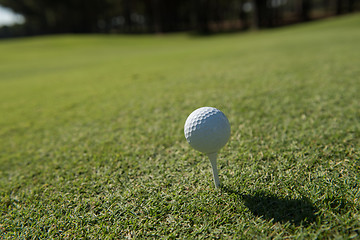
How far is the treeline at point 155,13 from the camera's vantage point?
112ft

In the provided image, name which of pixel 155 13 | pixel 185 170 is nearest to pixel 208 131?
pixel 185 170

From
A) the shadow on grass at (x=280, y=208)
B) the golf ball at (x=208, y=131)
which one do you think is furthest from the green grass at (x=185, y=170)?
the golf ball at (x=208, y=131)

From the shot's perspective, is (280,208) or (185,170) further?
(185,170)

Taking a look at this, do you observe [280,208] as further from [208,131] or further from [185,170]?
[185,170]

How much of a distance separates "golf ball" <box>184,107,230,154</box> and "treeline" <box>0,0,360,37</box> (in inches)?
1323

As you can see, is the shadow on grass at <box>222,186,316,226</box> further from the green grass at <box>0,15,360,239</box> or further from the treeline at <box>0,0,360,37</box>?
the treeline at <box>0,0,360,37</box>

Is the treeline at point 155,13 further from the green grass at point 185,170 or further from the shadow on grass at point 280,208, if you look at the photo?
the shadow on grass at point 280,208

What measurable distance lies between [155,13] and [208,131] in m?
36.9

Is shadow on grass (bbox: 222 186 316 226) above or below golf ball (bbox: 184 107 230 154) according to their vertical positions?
below

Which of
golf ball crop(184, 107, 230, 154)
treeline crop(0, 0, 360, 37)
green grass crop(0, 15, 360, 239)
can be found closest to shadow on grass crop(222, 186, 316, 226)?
green grass crop(0, 15, 360, 239)

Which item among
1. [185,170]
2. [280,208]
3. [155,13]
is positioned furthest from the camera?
[155,13]

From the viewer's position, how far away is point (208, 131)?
1.41 m

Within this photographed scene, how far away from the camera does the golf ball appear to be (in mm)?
1414

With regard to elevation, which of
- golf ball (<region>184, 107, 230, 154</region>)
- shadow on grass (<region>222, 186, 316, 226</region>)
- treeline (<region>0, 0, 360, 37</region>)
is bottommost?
shadow on grass (<region>222, 186, 316, 226</region>)
